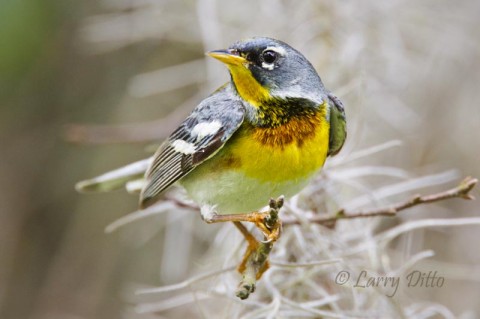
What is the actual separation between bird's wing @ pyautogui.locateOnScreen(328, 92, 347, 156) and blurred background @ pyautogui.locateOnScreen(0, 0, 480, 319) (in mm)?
161

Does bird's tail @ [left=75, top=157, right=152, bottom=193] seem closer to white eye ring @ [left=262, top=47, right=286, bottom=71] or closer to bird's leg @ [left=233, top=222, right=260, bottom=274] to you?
bird's leg @ [left=233, top=222, right=260, bottom=274]

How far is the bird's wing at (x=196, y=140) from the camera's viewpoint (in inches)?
89.2

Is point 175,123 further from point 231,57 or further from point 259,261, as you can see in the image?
point 259,261

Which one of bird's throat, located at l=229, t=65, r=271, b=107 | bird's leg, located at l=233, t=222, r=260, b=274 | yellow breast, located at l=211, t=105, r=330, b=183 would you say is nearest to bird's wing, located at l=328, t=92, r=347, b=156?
yellow breast, located at l=211, t=105, r=330, b=183

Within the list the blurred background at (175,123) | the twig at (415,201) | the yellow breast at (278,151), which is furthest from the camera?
the blurred background at (175,123)

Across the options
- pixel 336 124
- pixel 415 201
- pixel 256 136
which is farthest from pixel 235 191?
pixel 415 201

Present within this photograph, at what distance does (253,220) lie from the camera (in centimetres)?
214

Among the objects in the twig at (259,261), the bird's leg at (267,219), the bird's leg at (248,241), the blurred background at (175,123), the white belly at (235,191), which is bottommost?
the twig at (259,261)

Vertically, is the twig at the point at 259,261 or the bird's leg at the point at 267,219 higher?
the bird's leg at the point at 267,219

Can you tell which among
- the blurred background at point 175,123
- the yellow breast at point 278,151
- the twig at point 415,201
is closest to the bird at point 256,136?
the yellow breast at point 278,151

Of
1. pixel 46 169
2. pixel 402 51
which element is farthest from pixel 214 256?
pixel 46 169

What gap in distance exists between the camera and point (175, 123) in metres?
3.67

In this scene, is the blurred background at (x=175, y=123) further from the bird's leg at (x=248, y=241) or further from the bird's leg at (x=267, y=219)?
the bird's leg at (x=267, y=219)

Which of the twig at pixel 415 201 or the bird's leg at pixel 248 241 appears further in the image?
the bird's leg at pixel 248 241
